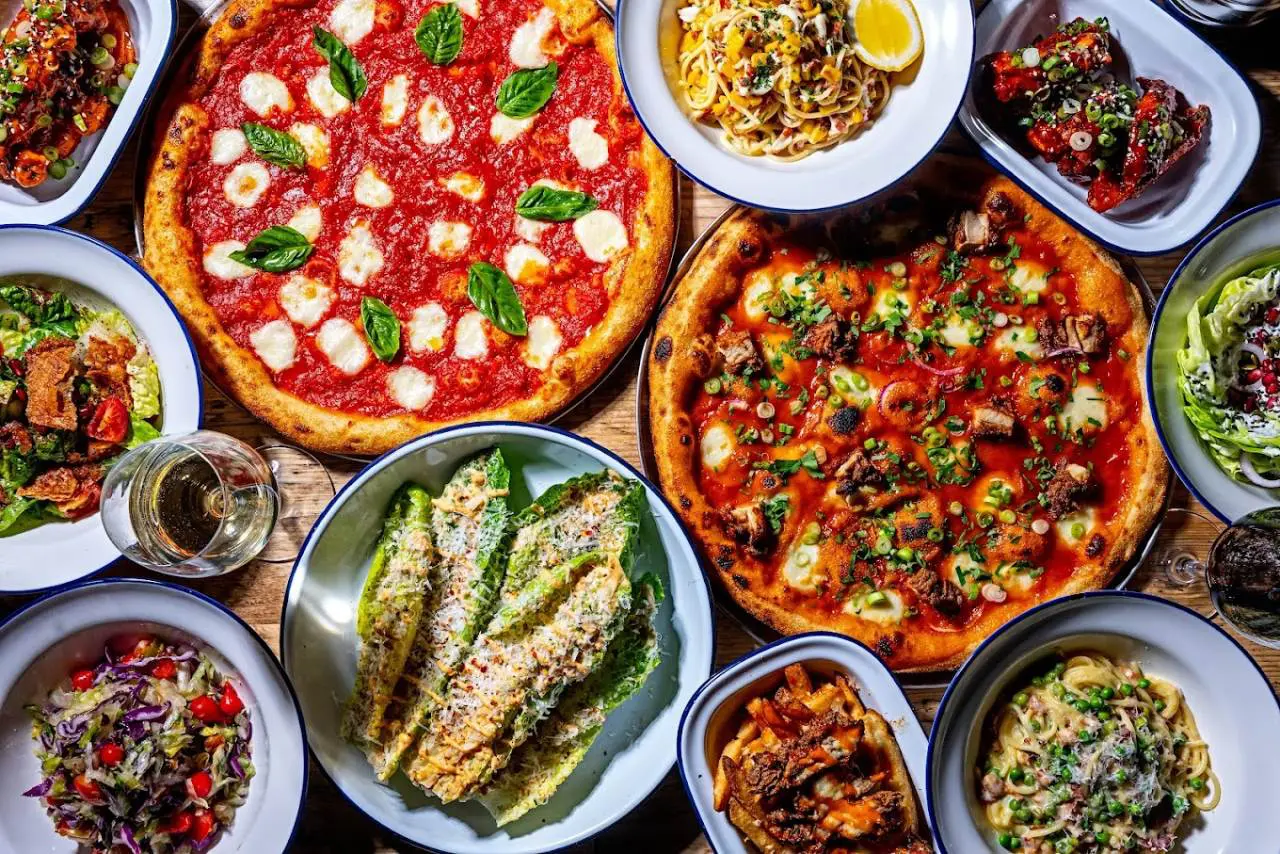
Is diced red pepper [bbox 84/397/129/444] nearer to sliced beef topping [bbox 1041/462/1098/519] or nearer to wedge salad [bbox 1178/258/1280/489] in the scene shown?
sliced beef topping [bbox 1041/462/1098/519]

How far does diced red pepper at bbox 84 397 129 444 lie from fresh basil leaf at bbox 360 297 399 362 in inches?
45.5

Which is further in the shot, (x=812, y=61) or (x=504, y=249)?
(x=504, y=249)

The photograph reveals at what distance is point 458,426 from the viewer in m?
4.26

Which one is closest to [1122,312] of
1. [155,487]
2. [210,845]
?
A: [155,487]

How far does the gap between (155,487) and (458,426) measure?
4.30 ft

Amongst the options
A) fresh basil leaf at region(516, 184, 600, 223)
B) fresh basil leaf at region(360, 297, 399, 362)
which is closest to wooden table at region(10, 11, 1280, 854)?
fresh basil leaf at region(516, 184, 600, 223)

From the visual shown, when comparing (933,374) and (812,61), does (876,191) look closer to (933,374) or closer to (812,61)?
(812,61)

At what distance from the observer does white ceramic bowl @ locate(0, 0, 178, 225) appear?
452 cm

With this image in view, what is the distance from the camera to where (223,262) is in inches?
187

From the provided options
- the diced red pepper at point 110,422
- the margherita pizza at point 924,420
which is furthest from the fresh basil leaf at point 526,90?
the diced red pepper at point 110,422

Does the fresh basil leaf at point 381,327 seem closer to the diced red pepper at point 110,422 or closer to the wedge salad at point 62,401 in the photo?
the wedge salad at point 62,401

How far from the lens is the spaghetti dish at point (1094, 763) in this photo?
423 centimetres

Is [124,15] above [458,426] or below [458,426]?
above

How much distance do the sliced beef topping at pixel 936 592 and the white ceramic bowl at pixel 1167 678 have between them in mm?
327
